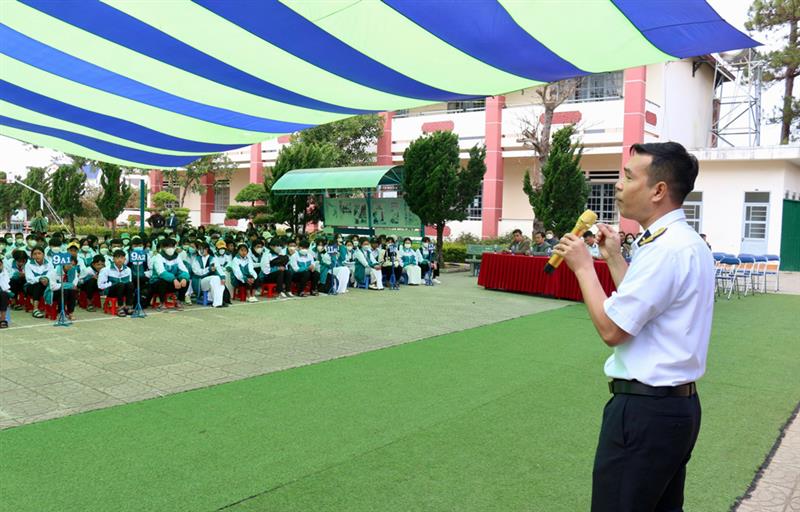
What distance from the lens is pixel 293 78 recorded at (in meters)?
4.84

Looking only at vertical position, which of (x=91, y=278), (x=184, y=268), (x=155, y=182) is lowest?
(x=91, y=278)

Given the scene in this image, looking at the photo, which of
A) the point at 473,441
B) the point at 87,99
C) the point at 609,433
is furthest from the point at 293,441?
the point at 87,99

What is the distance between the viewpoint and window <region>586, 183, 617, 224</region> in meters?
21.9

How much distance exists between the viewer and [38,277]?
27.4 ft

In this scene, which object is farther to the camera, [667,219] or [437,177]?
[437,177]

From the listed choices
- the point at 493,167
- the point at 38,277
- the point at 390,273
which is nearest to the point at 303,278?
the point at 390,273

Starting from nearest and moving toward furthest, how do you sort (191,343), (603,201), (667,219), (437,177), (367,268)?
1. (667,219)
2. (191,343)
3. (367,268)
4. (437,177)
5. (603,201)

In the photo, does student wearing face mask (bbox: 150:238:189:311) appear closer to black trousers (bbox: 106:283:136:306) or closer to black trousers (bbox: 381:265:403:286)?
black trousers (bbox: 106:283:136:306)

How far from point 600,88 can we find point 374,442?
20678 millimetres

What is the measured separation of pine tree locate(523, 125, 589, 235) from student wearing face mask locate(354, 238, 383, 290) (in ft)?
17.3

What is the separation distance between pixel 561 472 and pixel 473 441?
2.15 feet

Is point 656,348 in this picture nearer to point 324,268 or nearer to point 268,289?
point 268,289

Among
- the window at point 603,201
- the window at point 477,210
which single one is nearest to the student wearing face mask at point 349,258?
the window at point 477,210

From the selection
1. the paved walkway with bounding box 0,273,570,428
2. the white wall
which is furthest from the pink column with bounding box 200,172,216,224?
the white wall
